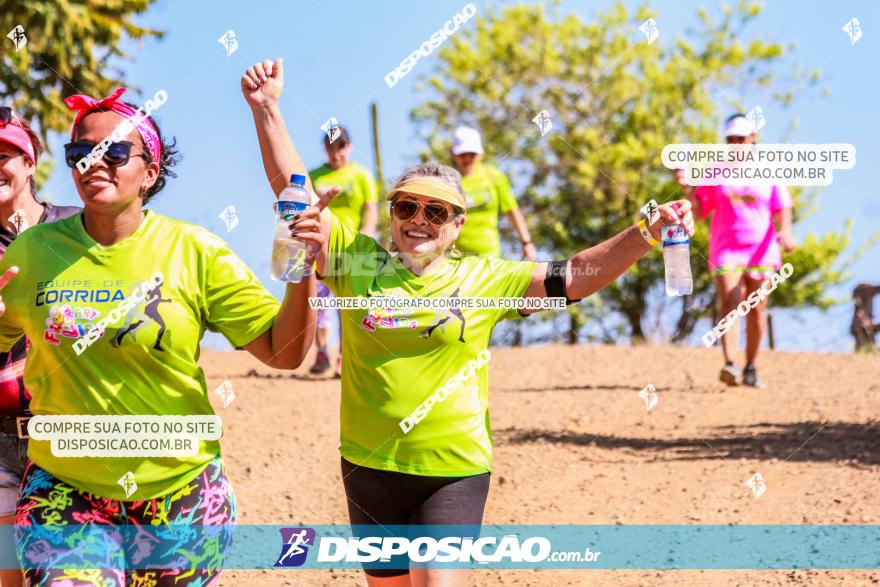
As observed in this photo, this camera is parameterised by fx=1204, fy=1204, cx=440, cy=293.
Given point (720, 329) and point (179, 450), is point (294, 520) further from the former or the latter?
point (179, 450)

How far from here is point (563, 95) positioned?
27.5 m

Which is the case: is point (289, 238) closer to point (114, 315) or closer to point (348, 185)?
point (114, 315)

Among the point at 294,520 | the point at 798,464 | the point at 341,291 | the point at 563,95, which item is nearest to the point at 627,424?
the point at 798,464

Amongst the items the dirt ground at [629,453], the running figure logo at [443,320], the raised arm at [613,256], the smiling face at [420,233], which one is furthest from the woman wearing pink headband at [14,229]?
the dirt ground at [629,453]

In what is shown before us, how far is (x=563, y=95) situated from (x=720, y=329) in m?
19.0

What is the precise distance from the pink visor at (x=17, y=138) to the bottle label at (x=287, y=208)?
4.33 feet

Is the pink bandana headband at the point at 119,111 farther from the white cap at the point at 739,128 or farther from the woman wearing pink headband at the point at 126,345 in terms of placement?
the white cap at the point at 739,128

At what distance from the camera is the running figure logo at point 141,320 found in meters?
3.43

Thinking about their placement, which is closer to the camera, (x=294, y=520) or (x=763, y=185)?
(x=294, y=520)

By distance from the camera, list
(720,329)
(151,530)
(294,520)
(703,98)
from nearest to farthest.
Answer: (151,530)
(294,520)
(720,329)
(703,98)

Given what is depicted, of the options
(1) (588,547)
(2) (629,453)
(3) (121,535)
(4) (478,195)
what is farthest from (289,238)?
(4) (478,195)

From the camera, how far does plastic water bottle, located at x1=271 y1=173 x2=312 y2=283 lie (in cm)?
357

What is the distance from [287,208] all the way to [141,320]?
0.55m

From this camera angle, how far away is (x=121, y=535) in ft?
11.2
